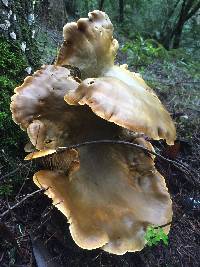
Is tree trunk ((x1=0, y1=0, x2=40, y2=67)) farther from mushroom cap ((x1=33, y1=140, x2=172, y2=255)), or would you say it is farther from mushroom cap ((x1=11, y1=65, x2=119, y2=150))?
mushroom cap ((x1=33, y1=140, x2=172, y2=255))

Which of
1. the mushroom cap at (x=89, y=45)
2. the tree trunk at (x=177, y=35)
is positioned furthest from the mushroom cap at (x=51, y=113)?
the tree trunk at (x=177, y=35)

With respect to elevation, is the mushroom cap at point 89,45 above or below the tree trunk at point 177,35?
above

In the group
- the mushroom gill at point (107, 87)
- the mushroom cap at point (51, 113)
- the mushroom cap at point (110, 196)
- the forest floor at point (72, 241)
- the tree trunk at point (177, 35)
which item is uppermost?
the mushroom gill at point (107, 87)

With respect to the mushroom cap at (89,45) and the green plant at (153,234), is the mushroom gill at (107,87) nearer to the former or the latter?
the mushroom cap at (89,45)

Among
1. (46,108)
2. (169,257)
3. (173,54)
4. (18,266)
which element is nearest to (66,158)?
(46,108)

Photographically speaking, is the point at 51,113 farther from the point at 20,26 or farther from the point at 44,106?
the point at 20,26

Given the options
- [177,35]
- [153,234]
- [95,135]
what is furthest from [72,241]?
[177,35]

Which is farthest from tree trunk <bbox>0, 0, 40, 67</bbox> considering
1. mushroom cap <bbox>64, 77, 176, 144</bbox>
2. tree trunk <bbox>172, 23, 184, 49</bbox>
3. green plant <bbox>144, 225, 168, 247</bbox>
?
tree trunk <bbox>172, 23, 184, 49</bbox>

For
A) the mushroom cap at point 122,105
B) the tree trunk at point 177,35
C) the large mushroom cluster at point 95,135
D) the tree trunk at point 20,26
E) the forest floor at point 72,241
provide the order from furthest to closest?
the tree trunk at point 177,35 → the tree trunk at point 20,26 → the forest floor at point 72,241 → the large mushroom cluster at point 95,135 → the mushroom cap at point 122,105
